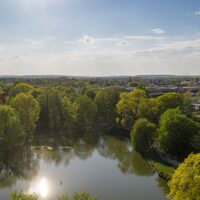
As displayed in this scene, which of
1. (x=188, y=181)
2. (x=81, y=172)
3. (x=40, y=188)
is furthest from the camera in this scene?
(x=81, y=172)

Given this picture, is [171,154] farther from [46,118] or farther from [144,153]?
[46,118]

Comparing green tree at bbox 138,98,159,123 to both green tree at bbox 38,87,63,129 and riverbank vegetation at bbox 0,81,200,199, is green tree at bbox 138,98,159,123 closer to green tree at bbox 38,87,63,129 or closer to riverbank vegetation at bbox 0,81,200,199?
riverbank vegetation at bbox 0,81,200,199

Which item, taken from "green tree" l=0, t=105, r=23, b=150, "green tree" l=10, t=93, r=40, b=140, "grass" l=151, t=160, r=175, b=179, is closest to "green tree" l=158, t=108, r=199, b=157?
"grass" l=151, t=160, r=175, b=179

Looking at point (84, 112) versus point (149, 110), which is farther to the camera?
point (84, 112)

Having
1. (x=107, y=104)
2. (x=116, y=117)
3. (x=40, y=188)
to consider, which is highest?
(x=107, y=104)

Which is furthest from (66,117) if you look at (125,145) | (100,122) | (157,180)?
(157,180)

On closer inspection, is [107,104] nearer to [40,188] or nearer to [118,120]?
[118,120]

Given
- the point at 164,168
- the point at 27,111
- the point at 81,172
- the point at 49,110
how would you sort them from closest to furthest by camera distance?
the point at 164,168 < the point at 81,172 < the point at 27,111 < the point at 49,110

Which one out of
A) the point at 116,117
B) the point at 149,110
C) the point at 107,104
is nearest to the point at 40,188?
the point at 149,110

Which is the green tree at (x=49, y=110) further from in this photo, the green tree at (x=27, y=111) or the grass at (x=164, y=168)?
the grass at (x=164, y=168)
